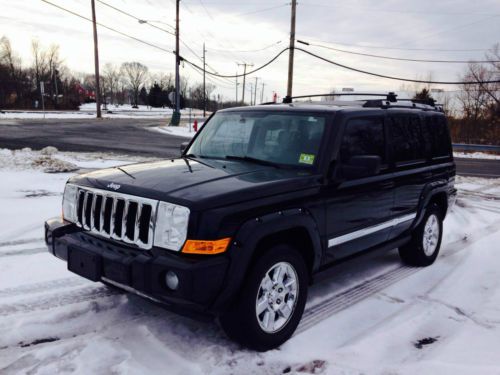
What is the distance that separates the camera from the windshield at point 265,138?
392 centimetres

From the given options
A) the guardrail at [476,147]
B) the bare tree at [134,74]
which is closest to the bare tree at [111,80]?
the bare tree at [134,74]

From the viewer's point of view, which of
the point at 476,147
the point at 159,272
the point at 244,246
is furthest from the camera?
the point at 476,147

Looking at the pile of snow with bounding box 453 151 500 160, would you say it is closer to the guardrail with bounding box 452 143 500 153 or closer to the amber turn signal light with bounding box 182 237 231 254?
the guardrail with bounding box 452 143 500 153

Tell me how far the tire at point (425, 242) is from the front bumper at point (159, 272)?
126 inches

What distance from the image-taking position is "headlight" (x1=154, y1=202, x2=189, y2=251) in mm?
2875

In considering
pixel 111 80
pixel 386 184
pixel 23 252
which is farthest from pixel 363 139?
pixel 111 80

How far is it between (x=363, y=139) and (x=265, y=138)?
93 centimetres

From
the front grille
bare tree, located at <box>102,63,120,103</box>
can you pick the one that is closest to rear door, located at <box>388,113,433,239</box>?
the front grille

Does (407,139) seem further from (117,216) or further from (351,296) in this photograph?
(117,216)

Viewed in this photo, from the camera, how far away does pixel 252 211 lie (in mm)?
3086

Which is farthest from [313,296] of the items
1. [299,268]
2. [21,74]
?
[21,74]

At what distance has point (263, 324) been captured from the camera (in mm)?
3293

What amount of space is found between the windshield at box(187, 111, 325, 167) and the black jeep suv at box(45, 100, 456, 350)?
13 millimetres

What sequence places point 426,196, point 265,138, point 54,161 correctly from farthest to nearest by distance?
1. point 54,161
2. point 426,196
3. point 265,138
